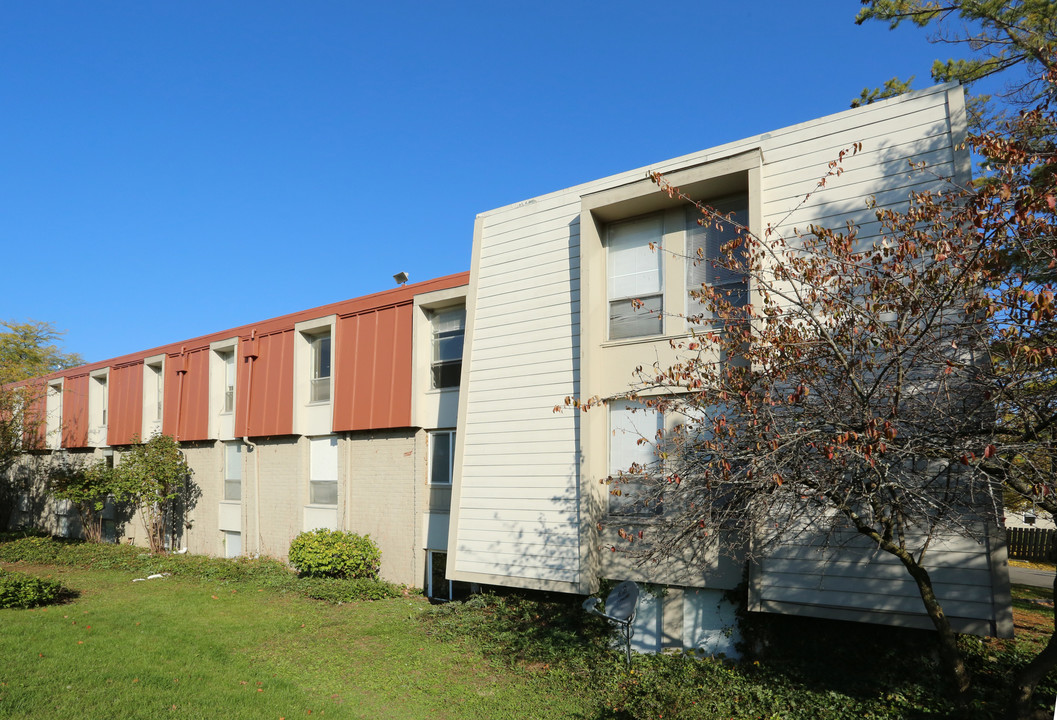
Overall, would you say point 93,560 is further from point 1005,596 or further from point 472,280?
point 1005,596

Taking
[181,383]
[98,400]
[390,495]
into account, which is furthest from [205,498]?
[98,400]

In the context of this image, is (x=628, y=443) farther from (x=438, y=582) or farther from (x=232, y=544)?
(x=232, y=544)

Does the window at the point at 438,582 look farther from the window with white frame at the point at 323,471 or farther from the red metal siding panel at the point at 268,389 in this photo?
the red metal siding panel at the point at 268,389

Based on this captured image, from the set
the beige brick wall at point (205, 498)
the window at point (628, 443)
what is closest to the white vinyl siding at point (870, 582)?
the window at point (628, 443)

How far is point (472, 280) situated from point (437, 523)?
5.25 m

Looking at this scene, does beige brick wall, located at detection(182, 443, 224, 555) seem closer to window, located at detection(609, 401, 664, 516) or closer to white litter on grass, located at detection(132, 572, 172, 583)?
white litter on grass, located at detection(132, 572, 172, 583)

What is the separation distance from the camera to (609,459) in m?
10.4

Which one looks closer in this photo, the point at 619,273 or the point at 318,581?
the point at 619,273

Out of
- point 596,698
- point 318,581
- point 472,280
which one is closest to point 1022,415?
point 596,698

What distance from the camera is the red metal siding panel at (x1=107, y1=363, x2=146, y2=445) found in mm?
23641

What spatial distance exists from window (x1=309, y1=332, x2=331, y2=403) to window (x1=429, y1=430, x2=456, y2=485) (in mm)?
4094

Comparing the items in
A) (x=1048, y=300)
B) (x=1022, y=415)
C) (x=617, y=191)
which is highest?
(x=617, y=191)

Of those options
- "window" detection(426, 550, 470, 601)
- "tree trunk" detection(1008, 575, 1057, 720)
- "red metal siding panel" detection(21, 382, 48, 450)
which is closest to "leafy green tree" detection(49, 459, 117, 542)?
"red metal siding panel" detection(21, 382, 48, 450)

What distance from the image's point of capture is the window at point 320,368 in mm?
17625
